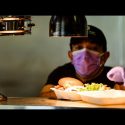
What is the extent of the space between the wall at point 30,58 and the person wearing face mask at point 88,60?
0.61ft

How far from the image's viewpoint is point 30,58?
11.2 ft

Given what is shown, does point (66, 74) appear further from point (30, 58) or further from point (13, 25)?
point (13, 25)

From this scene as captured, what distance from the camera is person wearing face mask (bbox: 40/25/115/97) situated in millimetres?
2729

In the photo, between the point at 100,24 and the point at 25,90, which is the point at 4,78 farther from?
the point at 100,24

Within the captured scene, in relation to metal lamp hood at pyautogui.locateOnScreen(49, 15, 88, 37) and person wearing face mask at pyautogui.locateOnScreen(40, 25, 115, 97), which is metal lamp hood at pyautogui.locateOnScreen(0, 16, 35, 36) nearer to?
metal lamp hood at pyautogui.locateOnScreen(49, 15, 88, 37)

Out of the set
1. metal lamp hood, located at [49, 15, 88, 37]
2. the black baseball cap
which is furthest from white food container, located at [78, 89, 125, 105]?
the black baseball cap

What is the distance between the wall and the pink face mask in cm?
61

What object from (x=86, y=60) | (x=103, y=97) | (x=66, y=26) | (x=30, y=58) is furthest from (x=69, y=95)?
(x=30, y=58)

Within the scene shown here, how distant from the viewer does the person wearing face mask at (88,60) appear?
8.95 feet

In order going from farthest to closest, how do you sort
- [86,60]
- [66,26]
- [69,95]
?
[86,60] < [69,95] < [66,26]

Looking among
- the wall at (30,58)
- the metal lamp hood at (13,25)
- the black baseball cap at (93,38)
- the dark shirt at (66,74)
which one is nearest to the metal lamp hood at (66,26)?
the metal lamp hood at (13,25)

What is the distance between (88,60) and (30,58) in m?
0.92
